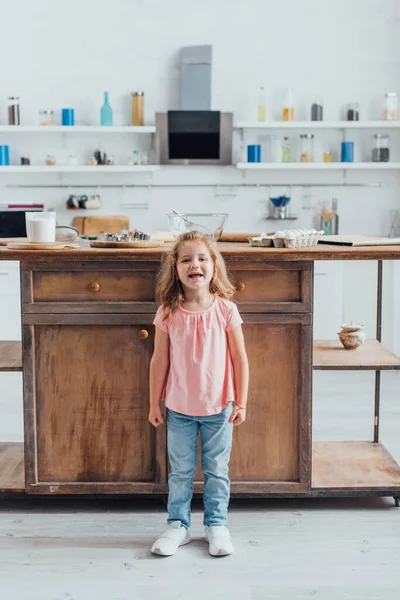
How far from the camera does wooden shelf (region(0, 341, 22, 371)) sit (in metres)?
2.64

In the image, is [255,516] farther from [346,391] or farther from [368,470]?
[346,391]

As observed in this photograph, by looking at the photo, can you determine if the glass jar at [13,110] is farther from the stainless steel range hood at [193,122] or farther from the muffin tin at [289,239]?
the muffin tin at [289,239]

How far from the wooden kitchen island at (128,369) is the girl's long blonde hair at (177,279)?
0.16 meters

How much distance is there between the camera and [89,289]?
8.55 feet

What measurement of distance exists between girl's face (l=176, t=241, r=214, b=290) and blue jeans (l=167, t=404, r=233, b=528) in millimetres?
410

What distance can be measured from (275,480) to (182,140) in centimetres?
347

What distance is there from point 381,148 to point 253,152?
966mm

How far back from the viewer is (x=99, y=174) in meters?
5.80

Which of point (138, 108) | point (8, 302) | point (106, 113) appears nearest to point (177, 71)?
point (138, 108)

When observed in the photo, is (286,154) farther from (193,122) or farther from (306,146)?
(193,122)

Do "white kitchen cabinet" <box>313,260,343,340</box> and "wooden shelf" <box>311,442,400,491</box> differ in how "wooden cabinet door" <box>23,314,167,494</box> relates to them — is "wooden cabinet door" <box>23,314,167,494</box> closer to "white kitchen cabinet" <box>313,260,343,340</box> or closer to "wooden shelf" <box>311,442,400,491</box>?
"wooden shelf" <box>311,442,400,491</box>

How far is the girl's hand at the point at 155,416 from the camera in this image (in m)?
2.46

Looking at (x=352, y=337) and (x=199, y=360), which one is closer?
(x=199, y=360)

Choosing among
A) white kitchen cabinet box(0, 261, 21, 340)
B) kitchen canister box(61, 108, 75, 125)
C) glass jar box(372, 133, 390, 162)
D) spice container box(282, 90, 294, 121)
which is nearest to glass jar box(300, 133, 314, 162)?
spice container box(282, 90, 294, 121)
